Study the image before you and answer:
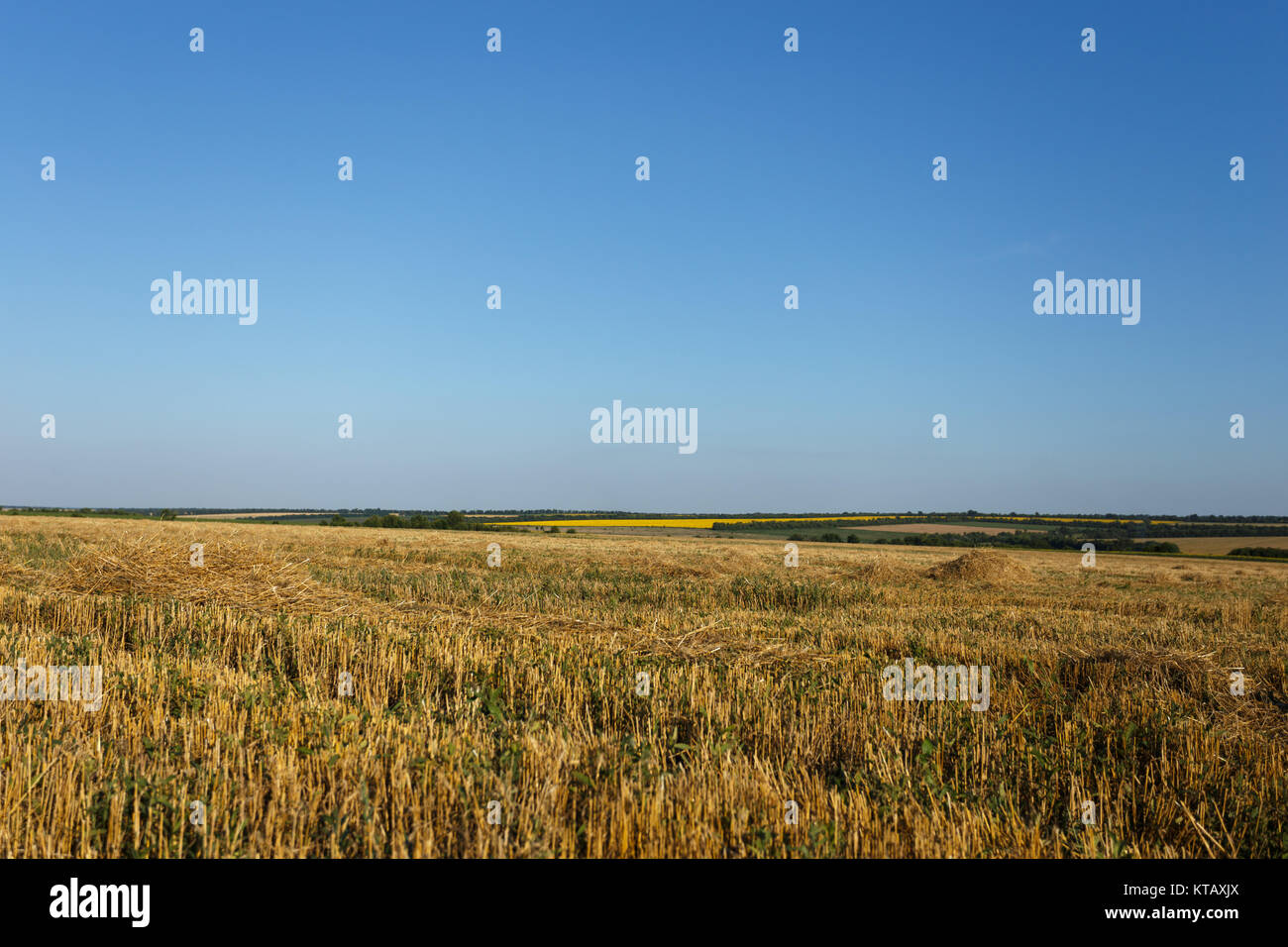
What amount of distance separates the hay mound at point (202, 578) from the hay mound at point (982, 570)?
20626 mm

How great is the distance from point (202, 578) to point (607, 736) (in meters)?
11.4

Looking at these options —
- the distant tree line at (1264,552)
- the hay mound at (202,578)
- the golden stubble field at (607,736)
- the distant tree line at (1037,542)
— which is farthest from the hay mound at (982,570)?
the distant tree line at (1264,552)

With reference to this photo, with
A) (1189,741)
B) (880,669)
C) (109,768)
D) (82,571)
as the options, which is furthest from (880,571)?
(109,768)

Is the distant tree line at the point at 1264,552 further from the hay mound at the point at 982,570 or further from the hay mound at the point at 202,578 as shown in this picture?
the hay mound at the point at 202,578

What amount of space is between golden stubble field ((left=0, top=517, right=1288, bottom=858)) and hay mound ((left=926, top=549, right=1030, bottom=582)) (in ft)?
39.8

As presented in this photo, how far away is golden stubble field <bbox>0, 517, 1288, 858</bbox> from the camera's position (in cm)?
436

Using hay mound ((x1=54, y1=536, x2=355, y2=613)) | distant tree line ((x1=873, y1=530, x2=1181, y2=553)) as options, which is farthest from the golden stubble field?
distant tree line ((x1=873, y1=530, x2=1181, y2=553))

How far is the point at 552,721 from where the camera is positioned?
6609 mm

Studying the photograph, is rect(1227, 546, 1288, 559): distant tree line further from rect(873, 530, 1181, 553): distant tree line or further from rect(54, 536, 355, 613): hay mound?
rect(54, 536, 355, 613): hay mound

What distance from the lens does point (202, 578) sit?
1411cm

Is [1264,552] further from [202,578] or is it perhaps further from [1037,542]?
[202,578]

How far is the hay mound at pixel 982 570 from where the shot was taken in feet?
83.7
